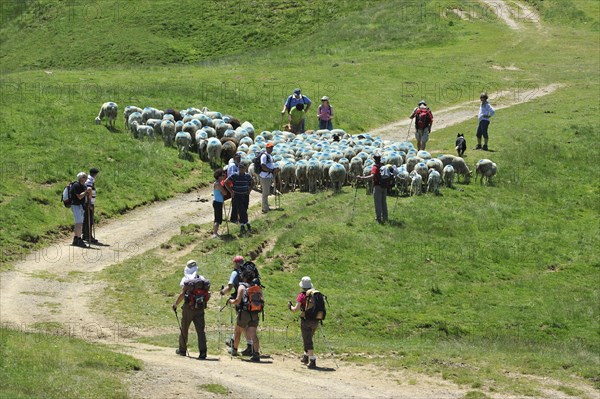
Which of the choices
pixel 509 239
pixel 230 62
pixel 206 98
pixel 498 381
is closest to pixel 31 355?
pixel 498 381

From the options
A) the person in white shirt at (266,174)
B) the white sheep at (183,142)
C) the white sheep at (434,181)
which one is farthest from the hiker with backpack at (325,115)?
the person in white shirt at (266,174)

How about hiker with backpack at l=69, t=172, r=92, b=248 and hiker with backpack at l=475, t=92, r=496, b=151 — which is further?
hiker with backpack at l=475, t=92, r=496, b=151

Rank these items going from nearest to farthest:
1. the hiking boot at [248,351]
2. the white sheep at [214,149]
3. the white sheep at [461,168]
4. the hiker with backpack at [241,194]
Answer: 1. the hiking boot at [248,351]
2. the hiker with backpack at [241,194]
3. the white sheep at [461,168]
4. the white sheep at [214,149]

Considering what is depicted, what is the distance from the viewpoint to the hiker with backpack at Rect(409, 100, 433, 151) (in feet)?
173

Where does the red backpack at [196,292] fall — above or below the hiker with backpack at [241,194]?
below

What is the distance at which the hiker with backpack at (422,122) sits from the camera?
173 feet

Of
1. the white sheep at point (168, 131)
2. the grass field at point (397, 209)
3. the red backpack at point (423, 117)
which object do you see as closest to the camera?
the grass field at point (397, 209)

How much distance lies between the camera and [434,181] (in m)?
47.4

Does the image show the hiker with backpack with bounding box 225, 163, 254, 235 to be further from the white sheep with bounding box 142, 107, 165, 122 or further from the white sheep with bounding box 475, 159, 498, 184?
the white sheep with bounding box 142, 107, 165, 122

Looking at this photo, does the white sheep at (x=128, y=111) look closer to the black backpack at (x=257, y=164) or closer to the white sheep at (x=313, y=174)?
the black backpack at (x=257, y=164)

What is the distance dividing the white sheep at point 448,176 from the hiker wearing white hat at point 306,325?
65.9 feet

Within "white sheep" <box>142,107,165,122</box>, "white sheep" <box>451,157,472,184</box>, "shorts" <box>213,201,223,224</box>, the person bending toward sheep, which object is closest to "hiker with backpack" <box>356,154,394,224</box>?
the person bending toward sheep

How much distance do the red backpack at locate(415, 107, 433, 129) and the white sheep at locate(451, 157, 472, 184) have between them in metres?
3.52

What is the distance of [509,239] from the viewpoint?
44.6m
